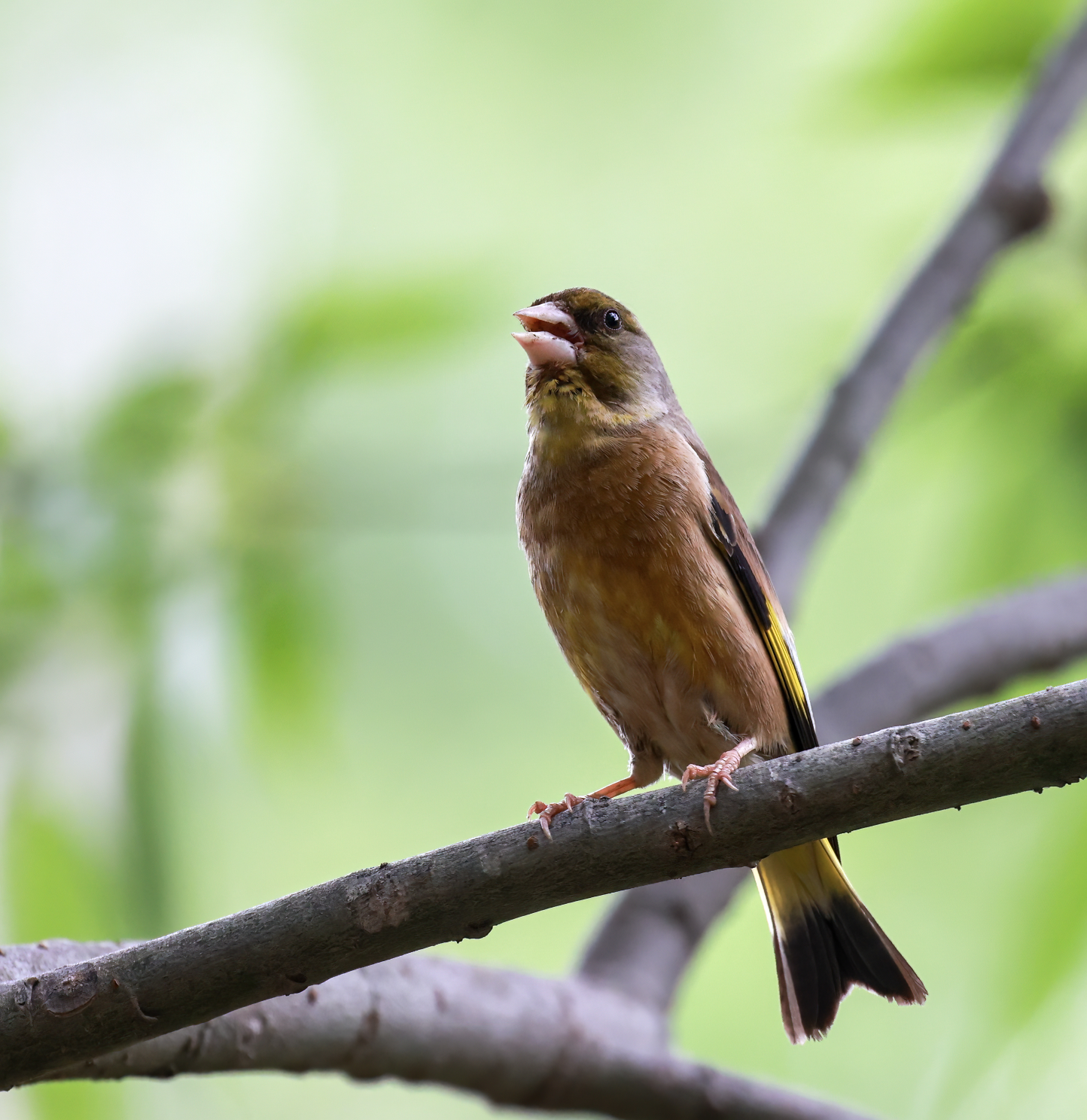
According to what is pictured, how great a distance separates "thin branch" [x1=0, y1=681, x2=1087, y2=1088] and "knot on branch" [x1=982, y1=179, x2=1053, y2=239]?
2793mm

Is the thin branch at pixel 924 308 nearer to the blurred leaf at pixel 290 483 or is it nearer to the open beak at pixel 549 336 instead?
the open beak at pixel 549 336

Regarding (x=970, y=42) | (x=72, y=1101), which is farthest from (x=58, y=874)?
(x=970, y=42)

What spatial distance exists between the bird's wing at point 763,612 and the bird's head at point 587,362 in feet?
1.15

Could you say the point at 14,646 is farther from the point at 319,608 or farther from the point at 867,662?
the point at 867,662

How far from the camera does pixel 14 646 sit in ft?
11.8

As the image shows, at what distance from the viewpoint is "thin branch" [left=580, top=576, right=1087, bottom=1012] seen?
317 centimetres

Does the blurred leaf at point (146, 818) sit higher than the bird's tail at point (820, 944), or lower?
higher

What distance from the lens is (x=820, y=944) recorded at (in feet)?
9.55

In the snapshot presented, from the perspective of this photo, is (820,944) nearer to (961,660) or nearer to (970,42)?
(961,660)

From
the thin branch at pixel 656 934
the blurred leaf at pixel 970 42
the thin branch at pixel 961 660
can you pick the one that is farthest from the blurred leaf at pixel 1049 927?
the blurred leaf at pixel 970 42

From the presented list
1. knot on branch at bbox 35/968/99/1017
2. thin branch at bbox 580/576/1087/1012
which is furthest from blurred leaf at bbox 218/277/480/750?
knot on branch at bbox 35/968/99/1017


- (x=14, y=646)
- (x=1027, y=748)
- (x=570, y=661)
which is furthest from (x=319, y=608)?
(x=1027, y=748)

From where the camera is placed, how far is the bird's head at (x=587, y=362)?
10.2ft

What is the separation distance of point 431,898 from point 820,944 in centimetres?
142
